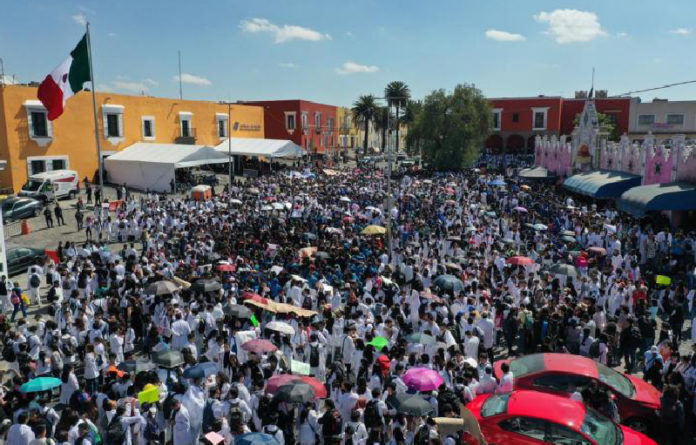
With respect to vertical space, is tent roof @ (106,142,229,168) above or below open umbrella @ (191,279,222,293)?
above

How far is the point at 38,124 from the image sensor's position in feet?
104

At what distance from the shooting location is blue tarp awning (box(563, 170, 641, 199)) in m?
26.4

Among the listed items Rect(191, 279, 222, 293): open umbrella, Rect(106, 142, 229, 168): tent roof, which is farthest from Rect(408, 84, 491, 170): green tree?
Rect(191, 279, 222, 293): open umbrella

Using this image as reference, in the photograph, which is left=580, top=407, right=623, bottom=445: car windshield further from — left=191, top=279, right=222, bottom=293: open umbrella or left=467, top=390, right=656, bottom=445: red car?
left=191, top=279, right=222, bottom=293: open umbrella

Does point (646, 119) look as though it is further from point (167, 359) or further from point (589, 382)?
point (167, 359)

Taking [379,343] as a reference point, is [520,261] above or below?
above

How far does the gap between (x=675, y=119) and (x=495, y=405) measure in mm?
57486

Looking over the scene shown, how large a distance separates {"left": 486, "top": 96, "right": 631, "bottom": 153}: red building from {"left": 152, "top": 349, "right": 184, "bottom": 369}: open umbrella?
55.0m

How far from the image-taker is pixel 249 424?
825cm

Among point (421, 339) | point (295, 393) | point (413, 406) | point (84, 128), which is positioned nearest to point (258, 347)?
point (295, 393)

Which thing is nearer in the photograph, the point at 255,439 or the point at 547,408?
the point at 255,439

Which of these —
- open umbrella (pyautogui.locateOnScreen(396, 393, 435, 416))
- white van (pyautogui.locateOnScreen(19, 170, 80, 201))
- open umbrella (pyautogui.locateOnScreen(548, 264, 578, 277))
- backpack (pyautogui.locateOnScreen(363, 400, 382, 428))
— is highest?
white van (pyautogui.locateOnScreen(19, 170, 80, 201))

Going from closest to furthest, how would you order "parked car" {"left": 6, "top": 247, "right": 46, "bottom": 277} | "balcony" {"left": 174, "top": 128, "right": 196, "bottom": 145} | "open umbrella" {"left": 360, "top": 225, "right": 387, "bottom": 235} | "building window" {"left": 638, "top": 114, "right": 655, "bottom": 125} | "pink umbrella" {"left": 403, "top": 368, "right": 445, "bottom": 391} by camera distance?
"pink umbrella" {"left": 403, "top": 368, "right": 445, "bottom": 391} → "parked car" {"left": 6, "top": 247, "right": 46, "bottom": 277} → "open umbrella" {"left": 360, "top": 225, "right": 387, "bottom": 235} → "balcony" {"left": 174, "top": 128, "right": 196, "bottom": 145} → "building window" {"left": 638, "top": 114, "right": 655, "bottom": 125}

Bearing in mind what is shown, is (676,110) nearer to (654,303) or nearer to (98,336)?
(654,303)
